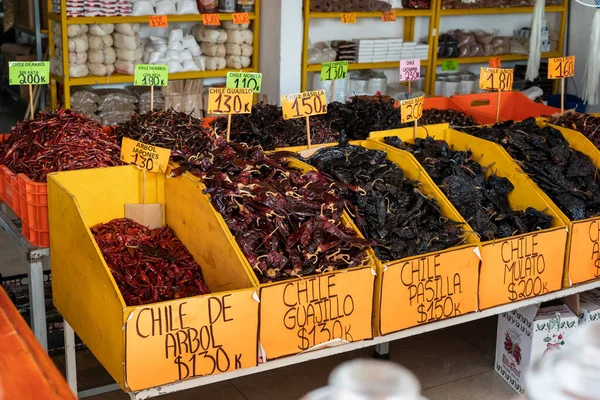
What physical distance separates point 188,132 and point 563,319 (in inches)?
74.5

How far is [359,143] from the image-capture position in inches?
139

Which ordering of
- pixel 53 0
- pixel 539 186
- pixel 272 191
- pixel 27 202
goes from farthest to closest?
pixel 53 0
pixel 539 186
pixel 27 202
pixel 272 191

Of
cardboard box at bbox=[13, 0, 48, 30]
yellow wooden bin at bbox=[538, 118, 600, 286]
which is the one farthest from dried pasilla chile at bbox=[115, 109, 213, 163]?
cardboard box at bbox=[13, 0, 48, 30]

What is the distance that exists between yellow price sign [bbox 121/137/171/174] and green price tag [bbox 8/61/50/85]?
0.76 m

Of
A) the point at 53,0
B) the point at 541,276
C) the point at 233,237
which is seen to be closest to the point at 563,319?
the point at 541,276

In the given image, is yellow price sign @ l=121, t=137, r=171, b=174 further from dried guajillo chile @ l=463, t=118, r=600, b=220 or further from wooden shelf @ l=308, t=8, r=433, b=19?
wooden shelf @ l=308, t=8, r=433, b=19

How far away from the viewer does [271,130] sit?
392cm

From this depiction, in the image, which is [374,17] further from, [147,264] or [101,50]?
[147,264]

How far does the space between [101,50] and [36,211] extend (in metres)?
2.93

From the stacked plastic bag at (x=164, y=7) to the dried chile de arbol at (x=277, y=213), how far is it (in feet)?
9.61

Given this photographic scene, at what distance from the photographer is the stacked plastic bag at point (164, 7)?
221 inches

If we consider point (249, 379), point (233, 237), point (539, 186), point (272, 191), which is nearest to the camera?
point (233, 237)

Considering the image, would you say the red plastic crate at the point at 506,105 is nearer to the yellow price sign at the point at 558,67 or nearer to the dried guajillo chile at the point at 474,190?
the yellow price sign at the point at 558,67

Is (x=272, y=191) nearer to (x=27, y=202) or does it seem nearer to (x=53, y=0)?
(x=27, y=202)
